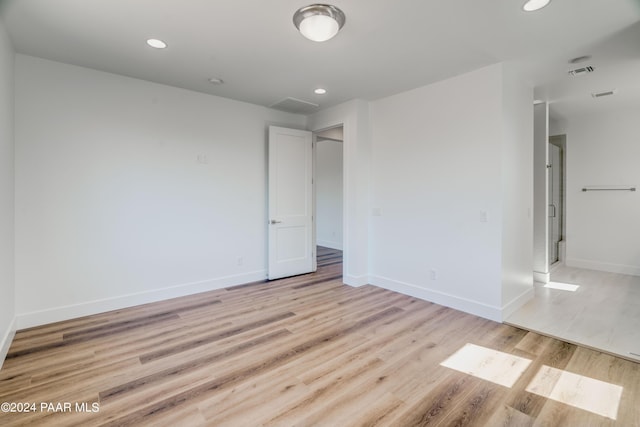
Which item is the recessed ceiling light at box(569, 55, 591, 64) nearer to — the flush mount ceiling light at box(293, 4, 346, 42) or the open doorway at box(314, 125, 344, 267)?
the flush mount ceiling light at box(293, 4, 346, 42)

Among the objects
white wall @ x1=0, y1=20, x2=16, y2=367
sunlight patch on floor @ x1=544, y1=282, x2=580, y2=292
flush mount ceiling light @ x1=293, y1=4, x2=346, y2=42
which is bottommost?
sunlight patch on floor @ x1=544, y1=282, x2=580, y2=292

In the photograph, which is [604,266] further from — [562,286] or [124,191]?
[124,191]

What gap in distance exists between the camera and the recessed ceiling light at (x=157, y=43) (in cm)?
256

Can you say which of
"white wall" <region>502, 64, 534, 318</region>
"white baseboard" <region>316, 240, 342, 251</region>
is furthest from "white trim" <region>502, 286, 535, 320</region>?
"white baseboard" <region>316, 240, 342, 251</region>

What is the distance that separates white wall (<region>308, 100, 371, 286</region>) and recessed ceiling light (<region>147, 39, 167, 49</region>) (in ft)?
7.99

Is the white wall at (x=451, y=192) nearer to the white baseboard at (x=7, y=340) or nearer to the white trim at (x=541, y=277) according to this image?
the white trim at (x=541, y=277)

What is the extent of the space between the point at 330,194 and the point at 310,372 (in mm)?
5448

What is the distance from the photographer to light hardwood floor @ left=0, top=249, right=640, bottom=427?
1768 mm

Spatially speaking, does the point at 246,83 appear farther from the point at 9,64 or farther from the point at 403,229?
the point at 403,229

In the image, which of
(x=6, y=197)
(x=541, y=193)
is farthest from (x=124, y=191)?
(x=541, y=193)

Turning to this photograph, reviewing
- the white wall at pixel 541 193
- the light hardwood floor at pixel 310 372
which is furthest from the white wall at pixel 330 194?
the light hardwood floor at pixel 310 372

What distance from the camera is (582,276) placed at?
4.68 meters

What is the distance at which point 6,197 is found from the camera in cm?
250

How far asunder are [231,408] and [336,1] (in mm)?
2764
